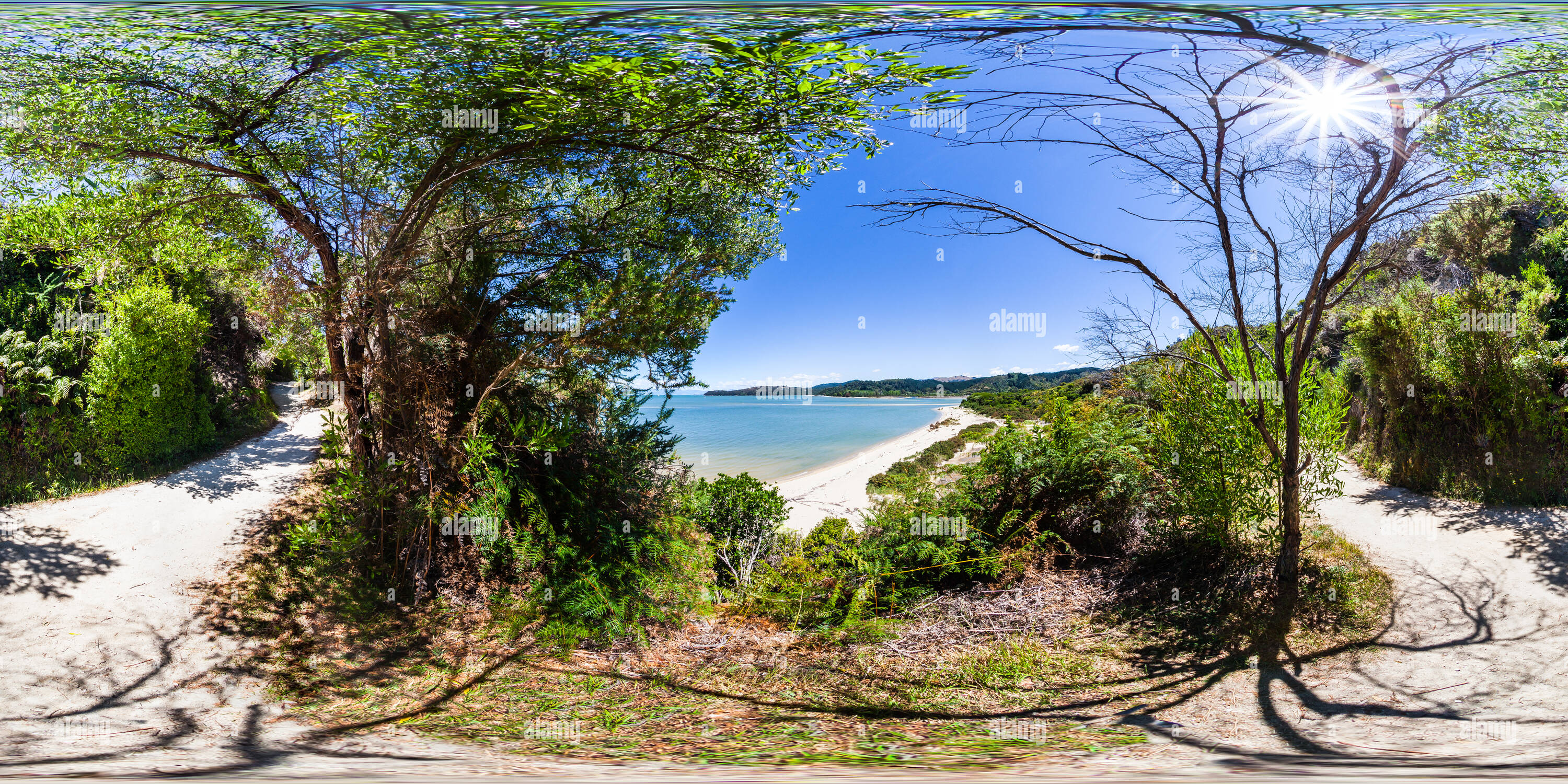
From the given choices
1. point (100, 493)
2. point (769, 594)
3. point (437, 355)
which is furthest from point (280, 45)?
point (100, 493)

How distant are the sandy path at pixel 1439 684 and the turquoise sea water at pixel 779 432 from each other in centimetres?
364

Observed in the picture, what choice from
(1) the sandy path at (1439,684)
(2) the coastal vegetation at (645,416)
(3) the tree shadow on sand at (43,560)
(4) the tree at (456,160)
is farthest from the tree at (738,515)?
(3) the tree shadow on sand at (43,560)

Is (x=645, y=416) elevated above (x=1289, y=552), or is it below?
above

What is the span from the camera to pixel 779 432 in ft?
88.4

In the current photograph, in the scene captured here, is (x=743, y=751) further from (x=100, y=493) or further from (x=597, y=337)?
(x=100, y=493)

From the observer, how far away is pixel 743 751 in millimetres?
1784

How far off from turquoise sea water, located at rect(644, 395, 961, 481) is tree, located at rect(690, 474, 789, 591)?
513 millimetres

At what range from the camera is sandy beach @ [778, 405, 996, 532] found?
24.8 feet

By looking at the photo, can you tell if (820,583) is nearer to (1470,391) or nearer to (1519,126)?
(1519,126)

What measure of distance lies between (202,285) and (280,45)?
9.36m

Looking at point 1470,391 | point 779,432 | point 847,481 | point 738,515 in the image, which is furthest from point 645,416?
point 779,432

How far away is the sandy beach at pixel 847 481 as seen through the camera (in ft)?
24.8

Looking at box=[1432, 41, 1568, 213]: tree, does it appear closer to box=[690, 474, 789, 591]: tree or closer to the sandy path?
the sandy path

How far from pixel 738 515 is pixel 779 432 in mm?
21539
